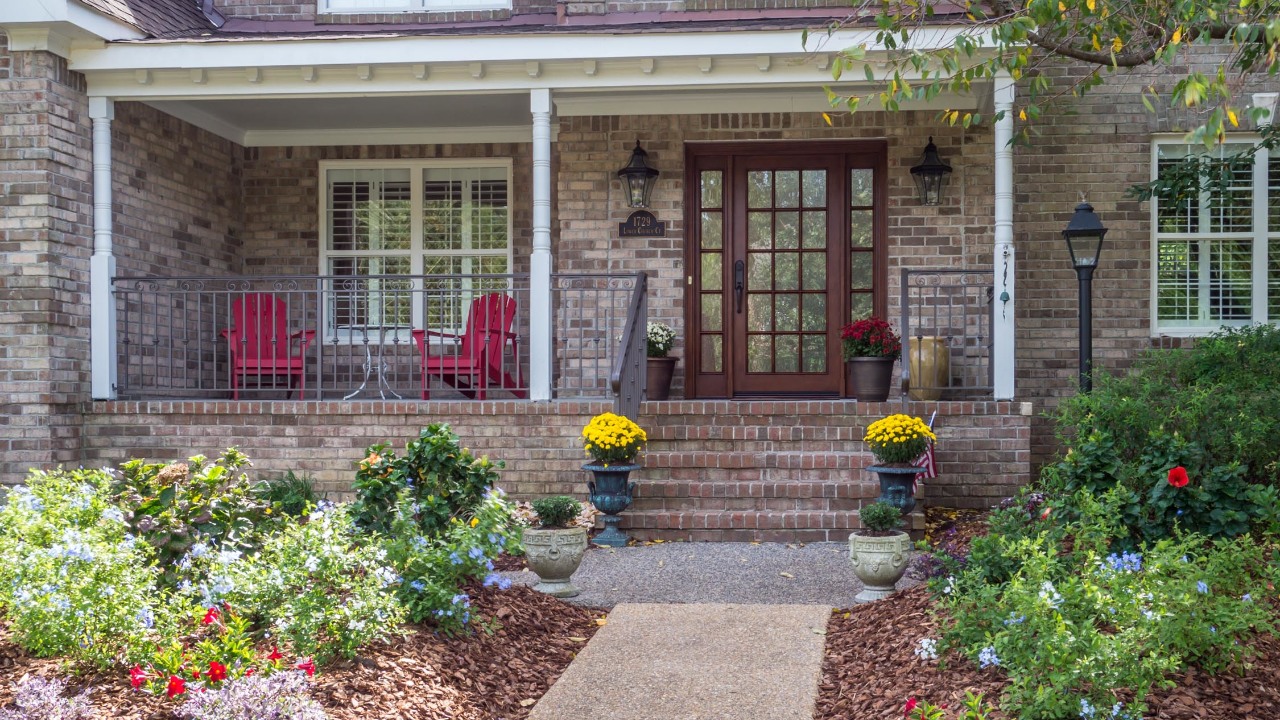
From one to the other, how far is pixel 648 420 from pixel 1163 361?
12.3 ft

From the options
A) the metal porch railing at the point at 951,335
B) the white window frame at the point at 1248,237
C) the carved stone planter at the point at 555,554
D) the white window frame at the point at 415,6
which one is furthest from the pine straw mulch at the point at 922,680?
the white window frame at the point at 415,6

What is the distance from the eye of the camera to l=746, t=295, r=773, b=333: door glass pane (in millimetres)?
10359

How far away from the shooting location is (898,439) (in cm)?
734

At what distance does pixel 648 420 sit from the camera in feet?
27.6

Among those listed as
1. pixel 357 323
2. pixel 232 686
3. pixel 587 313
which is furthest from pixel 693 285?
pixel 232 686

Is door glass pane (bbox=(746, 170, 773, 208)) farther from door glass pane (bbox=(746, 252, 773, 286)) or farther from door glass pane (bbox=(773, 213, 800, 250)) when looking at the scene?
door glass pane (bbox=(746, 252, 773, 286))

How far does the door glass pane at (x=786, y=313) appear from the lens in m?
10.3

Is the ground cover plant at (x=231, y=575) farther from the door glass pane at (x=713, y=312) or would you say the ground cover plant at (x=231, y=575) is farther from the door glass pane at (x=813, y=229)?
the door glass pane at (x=813, y=229)

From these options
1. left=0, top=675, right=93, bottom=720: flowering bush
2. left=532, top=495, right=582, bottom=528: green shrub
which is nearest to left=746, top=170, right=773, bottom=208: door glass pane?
left=532, top=495, right=582, bottom=528: green shrub

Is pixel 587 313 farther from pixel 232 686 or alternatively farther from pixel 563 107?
pixel 232 686

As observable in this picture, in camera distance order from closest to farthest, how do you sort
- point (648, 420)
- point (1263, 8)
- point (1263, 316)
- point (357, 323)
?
1. point (1263, 8)
2. point (648, 420)
3. point (1263, 316)
4. point (357, 323)

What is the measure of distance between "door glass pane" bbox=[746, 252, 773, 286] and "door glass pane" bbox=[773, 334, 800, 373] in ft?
1.52

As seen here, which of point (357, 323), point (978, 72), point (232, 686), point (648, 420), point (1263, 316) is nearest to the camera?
point (232, 686)

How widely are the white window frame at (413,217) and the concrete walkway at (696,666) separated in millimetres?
5947
